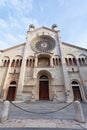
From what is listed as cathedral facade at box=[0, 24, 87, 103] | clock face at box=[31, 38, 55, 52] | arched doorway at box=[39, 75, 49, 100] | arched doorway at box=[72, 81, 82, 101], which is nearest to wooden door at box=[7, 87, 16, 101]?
cathedral facade at box=[0, 24, 87, 103]

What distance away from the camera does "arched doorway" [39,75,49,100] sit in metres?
16.2

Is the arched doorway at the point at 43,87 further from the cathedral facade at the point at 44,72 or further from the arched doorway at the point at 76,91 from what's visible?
the arched doorway at the point at 76,91

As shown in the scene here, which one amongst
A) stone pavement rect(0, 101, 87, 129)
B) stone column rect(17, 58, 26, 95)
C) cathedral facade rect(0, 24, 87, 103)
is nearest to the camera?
stone pavement rect(0, 101, 87, 129)

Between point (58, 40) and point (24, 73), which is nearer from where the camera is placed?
point (24, 73)

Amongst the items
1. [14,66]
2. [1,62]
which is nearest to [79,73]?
[14,66]

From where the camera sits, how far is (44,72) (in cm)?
1736

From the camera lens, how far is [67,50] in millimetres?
19406

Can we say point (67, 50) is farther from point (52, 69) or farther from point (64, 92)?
point (64, 92)

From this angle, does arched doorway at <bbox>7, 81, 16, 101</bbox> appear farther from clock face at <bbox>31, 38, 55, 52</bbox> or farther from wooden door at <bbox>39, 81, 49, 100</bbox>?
clock face at <bbox>31, 38, 55, 52</bbox>

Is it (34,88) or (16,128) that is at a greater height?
(34,88)

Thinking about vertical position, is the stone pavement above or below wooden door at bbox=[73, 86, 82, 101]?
below

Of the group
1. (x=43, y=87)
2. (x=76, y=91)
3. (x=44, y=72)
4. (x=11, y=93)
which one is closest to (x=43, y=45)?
(x=44, y=72)

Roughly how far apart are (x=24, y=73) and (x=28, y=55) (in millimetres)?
3884

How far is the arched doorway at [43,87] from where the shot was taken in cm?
1617
